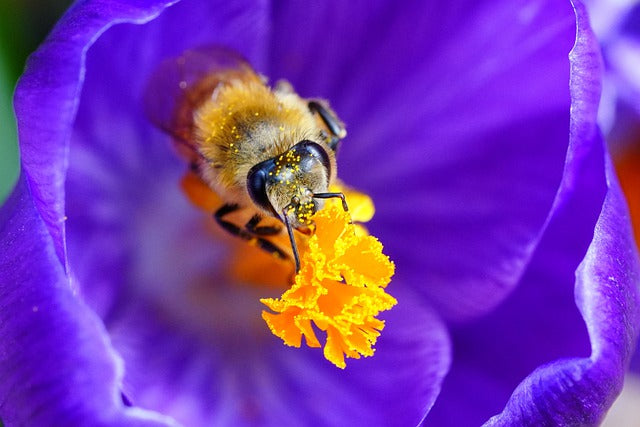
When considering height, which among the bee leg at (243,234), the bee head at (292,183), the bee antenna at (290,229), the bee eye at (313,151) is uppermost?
the bee eye at (313,151)

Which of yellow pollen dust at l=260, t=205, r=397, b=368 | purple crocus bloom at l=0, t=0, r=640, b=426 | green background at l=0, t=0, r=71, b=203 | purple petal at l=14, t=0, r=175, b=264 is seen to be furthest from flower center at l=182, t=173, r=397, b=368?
green background at l=0, t=0, r=71, b=203

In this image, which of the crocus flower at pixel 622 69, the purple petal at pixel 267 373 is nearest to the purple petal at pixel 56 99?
the purple petal at pixel 267 373

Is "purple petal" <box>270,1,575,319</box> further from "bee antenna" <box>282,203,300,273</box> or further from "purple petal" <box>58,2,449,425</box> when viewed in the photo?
"bee antenna" <box>282,203,300,273</box>

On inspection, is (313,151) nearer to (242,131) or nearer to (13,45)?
(242,131)

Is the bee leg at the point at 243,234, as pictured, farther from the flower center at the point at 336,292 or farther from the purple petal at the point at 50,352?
the purple petal at the point at 50,352

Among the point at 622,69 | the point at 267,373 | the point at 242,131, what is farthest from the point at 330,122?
the point at 622,69

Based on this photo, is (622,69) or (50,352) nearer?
(50,352)
